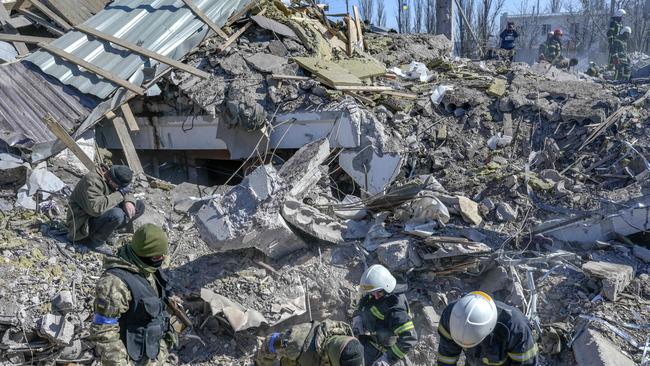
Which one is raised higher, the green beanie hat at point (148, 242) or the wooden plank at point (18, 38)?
the wooden plank at point (18, 38)

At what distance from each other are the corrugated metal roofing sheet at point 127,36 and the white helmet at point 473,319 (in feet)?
18.1

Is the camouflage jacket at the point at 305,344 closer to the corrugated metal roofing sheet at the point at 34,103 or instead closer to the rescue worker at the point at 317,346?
the rescue worker at the point at 317,346

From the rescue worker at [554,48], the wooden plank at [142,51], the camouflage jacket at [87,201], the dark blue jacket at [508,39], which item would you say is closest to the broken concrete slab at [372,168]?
→ the wooden plank at [142,51]

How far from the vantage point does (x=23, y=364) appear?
445 cm

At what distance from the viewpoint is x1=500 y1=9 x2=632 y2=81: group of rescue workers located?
12.1 meters

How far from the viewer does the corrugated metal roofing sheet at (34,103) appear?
652 centimetres

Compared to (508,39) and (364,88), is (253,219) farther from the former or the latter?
(508,39)

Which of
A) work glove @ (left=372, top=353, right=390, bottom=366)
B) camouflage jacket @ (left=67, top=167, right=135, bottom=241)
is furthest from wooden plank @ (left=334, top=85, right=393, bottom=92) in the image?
work glove @ (left=372, top=353, right=390, bottom=366)

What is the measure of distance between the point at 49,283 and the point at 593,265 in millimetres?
4808

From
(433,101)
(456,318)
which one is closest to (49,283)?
(456,318)

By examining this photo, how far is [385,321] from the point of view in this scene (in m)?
4.21

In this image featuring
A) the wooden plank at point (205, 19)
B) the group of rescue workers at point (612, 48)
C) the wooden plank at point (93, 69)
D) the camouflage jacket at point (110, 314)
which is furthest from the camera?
the group of rescue workers at point (612, 48)

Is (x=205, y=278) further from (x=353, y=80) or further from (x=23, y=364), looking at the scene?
(x=353, y=80)

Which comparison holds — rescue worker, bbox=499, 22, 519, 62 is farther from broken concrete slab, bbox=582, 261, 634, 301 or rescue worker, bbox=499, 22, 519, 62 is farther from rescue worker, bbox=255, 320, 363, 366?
rescue worker, bbox=255, 320, 363, 366
